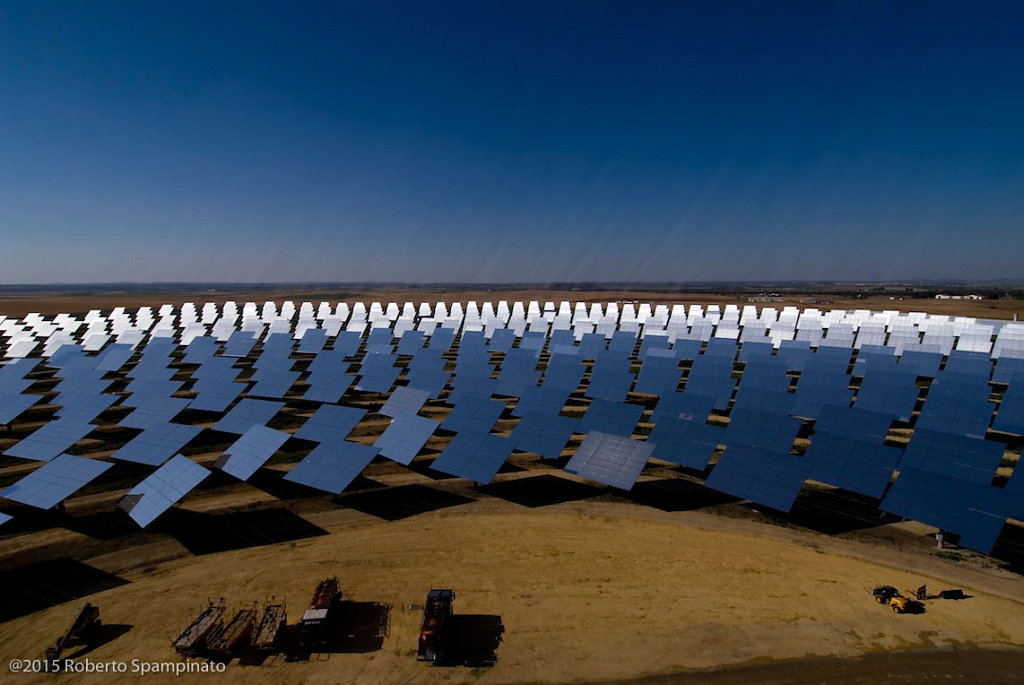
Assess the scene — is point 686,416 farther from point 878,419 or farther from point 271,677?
point 271,677

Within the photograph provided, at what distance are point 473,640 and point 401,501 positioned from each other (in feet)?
31.4

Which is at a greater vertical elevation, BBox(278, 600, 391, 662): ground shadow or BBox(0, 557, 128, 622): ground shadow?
BBox(278, 600, 391, 662): ground shadow

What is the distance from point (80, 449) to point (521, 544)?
26.8 m

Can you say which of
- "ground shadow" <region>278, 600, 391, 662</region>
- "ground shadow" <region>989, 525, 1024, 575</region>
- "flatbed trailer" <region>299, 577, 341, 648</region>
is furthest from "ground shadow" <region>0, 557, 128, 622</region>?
"ground shadow" <region>989, 525, 1024, 575</region>

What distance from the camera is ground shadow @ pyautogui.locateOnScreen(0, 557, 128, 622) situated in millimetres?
15320

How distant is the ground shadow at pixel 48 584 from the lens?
15.3 meters

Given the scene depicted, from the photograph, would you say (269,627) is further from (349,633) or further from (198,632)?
(349,633)

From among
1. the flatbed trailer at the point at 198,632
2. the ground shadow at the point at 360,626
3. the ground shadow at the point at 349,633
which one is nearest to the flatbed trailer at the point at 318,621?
the ground shadow at the point at 349,633

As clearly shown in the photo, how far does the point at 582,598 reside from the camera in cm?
1515

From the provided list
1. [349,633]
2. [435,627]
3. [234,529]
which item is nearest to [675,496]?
[435,627]

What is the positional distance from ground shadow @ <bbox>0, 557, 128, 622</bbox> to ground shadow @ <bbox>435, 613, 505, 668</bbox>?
428 inches

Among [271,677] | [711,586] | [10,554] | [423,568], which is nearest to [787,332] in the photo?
[711,586]

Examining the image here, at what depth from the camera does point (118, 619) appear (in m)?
14.4

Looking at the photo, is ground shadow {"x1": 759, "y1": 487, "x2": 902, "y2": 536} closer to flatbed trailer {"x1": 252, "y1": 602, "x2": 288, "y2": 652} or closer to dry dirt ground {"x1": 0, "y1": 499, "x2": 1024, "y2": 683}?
dry dirt ground {"x1": 0, "y1": 499, "x2": 1024, "y2": 683}
